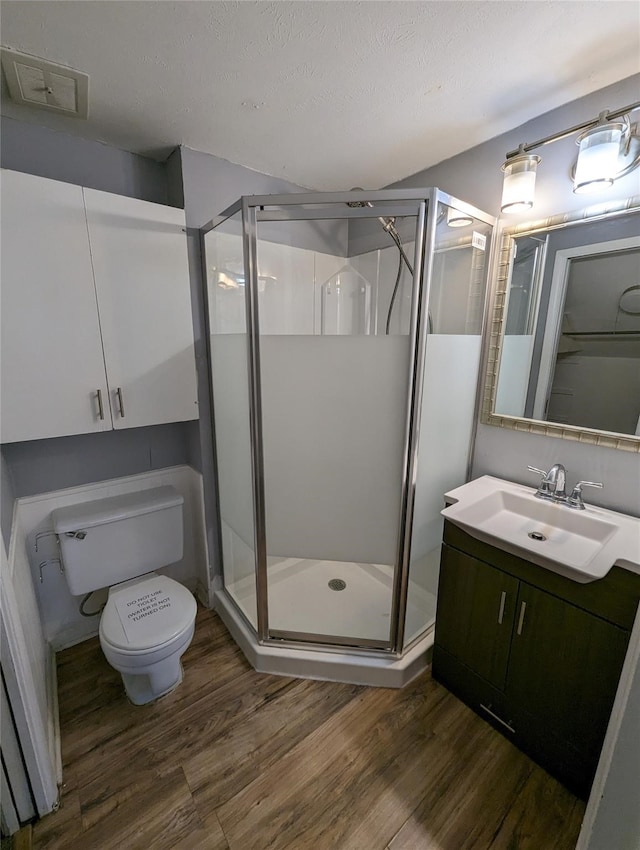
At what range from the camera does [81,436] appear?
67.2 inches

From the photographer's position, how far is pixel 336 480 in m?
1.48

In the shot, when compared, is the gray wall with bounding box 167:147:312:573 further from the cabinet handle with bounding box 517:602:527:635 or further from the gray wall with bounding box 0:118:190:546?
the cabinet handle with bounding box 517:602:527:635

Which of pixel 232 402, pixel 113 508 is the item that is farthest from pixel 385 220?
pixel 113 508

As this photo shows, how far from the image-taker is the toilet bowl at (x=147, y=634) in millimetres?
1366

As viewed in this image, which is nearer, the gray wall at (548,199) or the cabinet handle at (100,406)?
the gray wall at (548,199)

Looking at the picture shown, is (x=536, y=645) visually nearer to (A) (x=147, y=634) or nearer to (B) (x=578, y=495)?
(B) (x=578, y=495)

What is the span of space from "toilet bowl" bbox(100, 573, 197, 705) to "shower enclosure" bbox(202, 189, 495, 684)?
0.34 meters

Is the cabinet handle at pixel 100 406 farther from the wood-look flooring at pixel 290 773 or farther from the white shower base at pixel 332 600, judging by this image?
the wood-look flooring at pixel 290 773

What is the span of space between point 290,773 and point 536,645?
978mm

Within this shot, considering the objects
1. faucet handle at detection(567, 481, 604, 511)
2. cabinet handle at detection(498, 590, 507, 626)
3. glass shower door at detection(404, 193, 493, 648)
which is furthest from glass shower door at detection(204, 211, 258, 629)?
faucet handle at detection(567, 481, 604, 511)

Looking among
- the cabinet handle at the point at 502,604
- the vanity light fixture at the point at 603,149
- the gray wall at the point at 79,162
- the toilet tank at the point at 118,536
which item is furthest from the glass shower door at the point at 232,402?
the vanity light fixture at the point at 603,149

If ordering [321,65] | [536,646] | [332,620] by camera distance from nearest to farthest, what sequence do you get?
[321,65] < [536,646] < [332,620]

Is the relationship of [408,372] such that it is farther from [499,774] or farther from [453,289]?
[499,774]

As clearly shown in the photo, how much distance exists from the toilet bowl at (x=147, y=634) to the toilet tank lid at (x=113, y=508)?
342 mm
